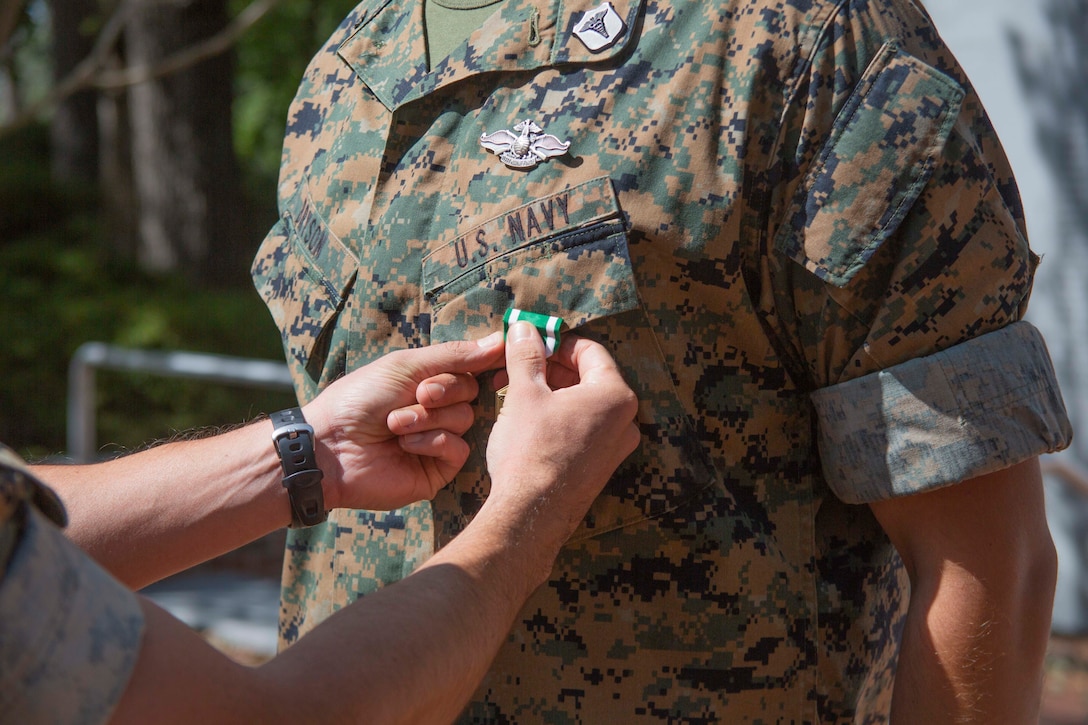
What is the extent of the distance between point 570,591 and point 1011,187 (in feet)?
2.92

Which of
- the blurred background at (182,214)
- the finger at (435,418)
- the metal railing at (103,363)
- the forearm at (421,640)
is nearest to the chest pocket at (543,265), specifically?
the finger at (435,418)

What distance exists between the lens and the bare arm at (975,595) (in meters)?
1.55

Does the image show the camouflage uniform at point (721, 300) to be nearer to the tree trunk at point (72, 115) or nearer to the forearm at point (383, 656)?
the forearm at point (383, 656)

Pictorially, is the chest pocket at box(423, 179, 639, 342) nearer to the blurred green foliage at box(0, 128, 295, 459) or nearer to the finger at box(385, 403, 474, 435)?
the finger at box(385, 403, 474, 435)

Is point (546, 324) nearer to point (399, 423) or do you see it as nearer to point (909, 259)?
point (399, 423)

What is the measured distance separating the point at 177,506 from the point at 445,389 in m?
0.63

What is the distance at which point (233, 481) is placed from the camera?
1.97m

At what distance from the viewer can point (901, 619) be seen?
1905mm

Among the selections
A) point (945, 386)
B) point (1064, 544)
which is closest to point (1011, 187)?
point (945, 386)

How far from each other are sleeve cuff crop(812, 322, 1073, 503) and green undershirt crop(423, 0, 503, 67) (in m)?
0.85

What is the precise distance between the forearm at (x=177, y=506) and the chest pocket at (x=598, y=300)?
1.81 ft

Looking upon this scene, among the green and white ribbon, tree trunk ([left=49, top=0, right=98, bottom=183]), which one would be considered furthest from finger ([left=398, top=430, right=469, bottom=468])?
tree trunk ([left=49, top=0, right=98, bottom=183])

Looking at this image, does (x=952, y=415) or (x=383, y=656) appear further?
(x=952, y=415)

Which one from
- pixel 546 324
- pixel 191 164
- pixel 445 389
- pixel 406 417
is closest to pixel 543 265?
pixel 546 324
